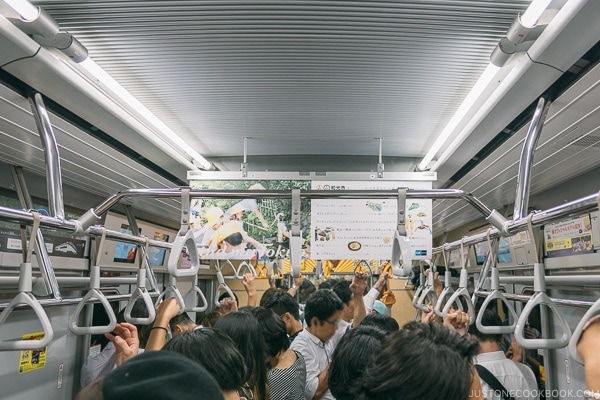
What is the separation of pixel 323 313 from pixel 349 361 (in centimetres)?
136

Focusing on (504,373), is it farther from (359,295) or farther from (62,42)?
Result: (62,42)

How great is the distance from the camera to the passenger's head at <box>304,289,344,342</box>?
3.77 m

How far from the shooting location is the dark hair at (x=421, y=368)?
1.47 m

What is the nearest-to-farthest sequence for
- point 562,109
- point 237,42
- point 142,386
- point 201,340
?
point 142,386, point 201,340, point 237,42, point 562,109

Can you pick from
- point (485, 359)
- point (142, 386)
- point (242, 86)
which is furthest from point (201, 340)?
point (485, 359)

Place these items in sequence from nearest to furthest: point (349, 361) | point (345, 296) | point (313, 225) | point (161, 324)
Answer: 1. point (349, 361)
2. point (161, 324)
3. point (313, 225)
4. point (345, 296)

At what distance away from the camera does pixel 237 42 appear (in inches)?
93.7

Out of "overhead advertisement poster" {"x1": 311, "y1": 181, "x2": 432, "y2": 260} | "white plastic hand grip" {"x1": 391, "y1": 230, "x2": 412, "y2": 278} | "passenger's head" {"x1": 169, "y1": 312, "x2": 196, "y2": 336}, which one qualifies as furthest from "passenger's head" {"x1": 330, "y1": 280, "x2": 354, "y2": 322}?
"white plastic hand grip" {"x1": 391, "y1": 230, "x2": 412, "y2": 278}

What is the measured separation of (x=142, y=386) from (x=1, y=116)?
2.45 m

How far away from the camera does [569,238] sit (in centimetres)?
366

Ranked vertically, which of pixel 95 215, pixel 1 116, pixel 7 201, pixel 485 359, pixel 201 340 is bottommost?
pixel 485 359

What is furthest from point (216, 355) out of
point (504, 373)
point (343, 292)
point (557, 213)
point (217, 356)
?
point (343, 292)

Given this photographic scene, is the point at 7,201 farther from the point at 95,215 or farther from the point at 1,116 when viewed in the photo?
the point at 95,215

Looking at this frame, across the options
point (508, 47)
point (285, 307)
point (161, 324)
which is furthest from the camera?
point (285, 307)
